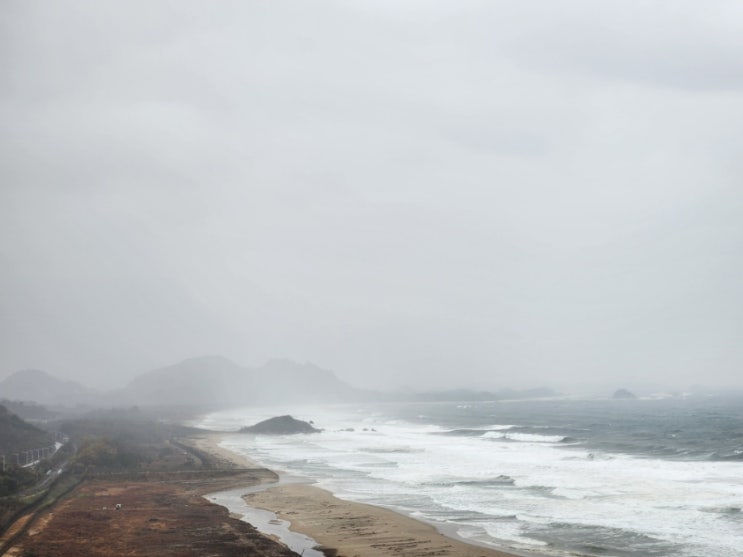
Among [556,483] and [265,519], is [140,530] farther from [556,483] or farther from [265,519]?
[556,483]

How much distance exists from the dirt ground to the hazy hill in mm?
27044

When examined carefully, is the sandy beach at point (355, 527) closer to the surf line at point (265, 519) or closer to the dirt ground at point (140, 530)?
the surf line at point (265, 519)

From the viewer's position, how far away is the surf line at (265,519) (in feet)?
87.7

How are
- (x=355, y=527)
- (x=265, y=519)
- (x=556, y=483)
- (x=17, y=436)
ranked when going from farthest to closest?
1. (x=17, y=436)
2. (x=556, y=483)
3. (x=265, y=519)
4. (x=355, y=527)

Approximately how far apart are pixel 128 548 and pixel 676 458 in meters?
42.6

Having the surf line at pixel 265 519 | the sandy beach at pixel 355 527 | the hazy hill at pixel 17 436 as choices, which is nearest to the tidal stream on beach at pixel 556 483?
the sandy beach at pixel 355 527

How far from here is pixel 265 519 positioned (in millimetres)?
32594

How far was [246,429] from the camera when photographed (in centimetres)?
9788

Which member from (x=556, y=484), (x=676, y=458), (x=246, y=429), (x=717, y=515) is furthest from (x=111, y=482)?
(x=246, y=429)

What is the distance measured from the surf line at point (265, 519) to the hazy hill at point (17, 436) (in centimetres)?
2667

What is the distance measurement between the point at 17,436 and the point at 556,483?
5138 centimetres

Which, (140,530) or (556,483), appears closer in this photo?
(140,530)

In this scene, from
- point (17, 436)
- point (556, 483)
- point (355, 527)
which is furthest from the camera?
point (17, 436)

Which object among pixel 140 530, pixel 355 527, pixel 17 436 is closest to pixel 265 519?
pixel 355 527
